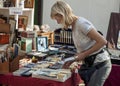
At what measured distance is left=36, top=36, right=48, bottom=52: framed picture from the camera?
2984 millimetres

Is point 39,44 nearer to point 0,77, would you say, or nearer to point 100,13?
point 0,77

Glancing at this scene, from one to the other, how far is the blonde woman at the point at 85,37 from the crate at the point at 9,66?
0.47 meters

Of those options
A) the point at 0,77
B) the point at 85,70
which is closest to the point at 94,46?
the point at 85,70

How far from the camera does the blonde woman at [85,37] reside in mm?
2066

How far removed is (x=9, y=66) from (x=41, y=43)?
951mm

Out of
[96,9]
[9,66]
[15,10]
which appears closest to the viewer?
[9,66]

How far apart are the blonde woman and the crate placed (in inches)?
18.6

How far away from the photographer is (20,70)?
2.16m

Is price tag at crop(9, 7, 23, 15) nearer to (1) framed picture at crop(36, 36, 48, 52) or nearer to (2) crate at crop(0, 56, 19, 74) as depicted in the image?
(1) framed picture at crop(36, 36, 48, 52)

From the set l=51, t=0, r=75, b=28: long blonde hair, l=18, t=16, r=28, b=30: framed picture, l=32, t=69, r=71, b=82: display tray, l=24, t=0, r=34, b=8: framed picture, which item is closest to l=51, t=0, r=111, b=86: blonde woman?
l=51, t=0, r=75, b=28: long blonde hair

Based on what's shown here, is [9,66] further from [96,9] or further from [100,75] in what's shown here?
[96,9]

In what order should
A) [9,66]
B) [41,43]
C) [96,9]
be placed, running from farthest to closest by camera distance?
[96,9] < [41,43] < [9,66]

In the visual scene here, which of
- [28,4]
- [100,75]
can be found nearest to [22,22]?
[28,4]

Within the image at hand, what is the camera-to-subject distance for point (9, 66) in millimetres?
2125
